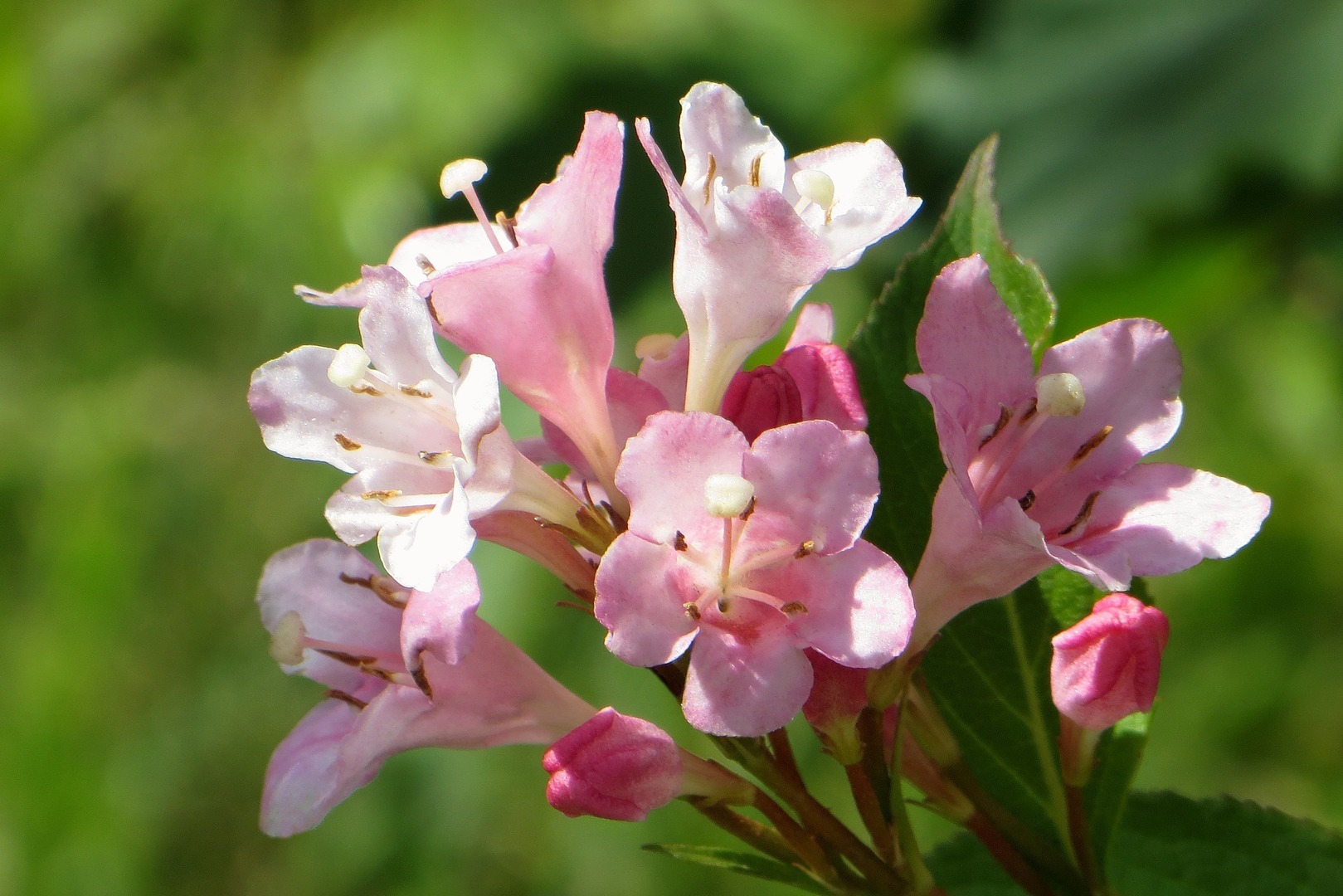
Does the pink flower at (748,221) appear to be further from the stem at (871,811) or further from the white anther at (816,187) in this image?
the stem at (871,811)

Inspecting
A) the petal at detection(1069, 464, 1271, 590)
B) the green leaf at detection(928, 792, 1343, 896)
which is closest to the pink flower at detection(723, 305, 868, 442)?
the petal at detection(1069, 464, 1271, 590)

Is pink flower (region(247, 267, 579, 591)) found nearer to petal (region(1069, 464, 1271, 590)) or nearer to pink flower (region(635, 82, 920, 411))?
pink flower (region(635, 82, 920, 411))

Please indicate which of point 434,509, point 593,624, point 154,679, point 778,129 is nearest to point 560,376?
point 434,509

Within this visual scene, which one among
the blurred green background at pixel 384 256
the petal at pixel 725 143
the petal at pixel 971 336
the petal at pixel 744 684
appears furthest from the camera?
the blurred green background at pixel 384 256

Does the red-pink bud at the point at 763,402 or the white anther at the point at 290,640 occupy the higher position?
the red-pink bud at the point at 763,402

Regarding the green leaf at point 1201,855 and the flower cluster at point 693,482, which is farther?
the green leaf at point 1201,855

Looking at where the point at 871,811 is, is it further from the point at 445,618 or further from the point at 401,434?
the point at 401,434

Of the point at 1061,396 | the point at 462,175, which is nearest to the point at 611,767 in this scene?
the point at 1061,396

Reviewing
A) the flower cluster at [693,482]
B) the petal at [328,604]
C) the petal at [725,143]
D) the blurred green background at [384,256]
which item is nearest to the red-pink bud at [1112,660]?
the flower cluster at [693,482]
